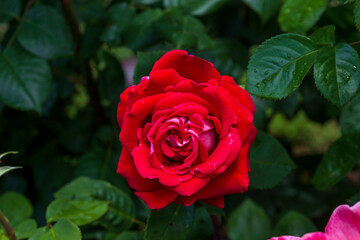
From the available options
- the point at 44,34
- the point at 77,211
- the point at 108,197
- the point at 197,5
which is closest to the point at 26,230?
the point at 77,211

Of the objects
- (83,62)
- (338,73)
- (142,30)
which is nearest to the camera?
(338,73)

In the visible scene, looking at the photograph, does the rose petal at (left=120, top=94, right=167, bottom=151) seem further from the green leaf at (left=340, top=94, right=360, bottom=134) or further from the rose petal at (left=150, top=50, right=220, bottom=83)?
the green leaf at (left=340, top=94, right=360, bottom=134)

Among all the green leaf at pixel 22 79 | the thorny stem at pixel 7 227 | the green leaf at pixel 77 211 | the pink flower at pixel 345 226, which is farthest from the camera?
the green leaf at pixel 22 79

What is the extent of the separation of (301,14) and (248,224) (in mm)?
556

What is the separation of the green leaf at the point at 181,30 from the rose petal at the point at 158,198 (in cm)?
51

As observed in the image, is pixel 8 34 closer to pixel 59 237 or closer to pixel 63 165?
pixel 63 165

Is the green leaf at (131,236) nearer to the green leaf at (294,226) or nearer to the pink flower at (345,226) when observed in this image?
the green leaf at (294,226)

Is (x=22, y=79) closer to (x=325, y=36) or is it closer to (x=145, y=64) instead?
(x=145, y=64)

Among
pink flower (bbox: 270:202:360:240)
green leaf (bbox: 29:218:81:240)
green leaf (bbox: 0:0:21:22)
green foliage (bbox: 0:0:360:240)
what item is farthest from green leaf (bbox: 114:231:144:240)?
green leaf (bbox: 0:0:21:22)

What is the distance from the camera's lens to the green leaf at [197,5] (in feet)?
3.80

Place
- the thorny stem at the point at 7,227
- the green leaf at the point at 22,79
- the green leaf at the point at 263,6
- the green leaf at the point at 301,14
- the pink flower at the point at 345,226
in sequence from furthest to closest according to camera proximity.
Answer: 1. the green leaf at the point at 263,6
2. the green leaf at the point at 22,79
3. the green leaf at the point at 301,14
4. the thorny stem at the point at 7,227
5. the pink flower at the point at 345,226

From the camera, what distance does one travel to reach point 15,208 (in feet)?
3.22

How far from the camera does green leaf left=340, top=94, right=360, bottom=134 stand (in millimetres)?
956

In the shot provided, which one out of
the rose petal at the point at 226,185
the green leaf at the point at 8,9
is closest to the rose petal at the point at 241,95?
the rose petal at the point at 226,185
